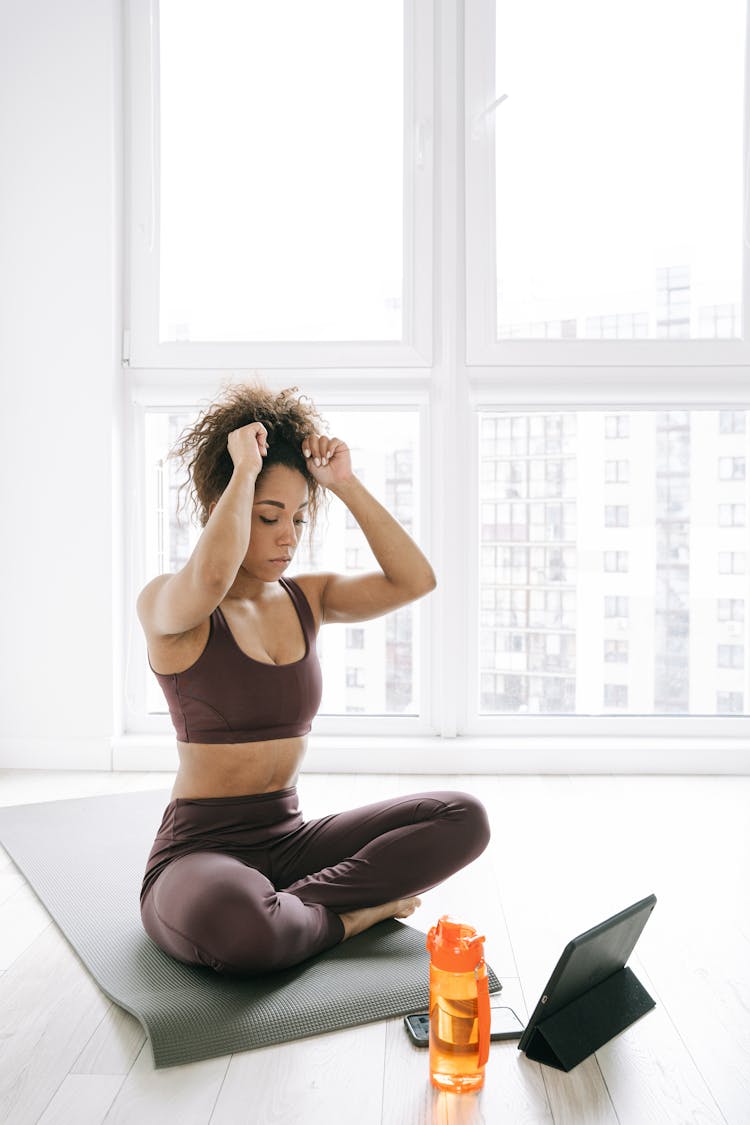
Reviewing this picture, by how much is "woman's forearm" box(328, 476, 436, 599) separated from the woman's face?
5.1 inches

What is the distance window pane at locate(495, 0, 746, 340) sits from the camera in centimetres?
308

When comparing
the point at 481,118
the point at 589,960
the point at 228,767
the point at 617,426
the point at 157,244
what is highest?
the point at 481,118

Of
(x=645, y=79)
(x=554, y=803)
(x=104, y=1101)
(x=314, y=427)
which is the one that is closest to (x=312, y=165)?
(x=645, y=79)

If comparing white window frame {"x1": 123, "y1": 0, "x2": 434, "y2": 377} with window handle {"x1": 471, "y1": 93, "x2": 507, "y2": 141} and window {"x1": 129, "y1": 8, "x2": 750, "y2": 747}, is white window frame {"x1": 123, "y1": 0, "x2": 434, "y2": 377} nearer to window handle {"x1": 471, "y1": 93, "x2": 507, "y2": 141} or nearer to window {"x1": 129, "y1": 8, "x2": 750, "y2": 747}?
window {"x1": 129, "y1": 8, "x2": 750, "y2": 747}

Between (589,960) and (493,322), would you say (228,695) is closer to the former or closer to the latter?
(589,960)

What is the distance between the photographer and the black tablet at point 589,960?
51.1 inches

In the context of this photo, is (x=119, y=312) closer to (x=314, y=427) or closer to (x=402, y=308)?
(x=402, y=308)

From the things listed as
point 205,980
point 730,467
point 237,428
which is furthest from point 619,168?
point 205,980

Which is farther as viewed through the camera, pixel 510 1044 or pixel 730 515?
pixel 730 515

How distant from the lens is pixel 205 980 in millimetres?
1534

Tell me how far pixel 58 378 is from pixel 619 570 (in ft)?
5.76

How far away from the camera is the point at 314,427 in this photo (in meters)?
1.84

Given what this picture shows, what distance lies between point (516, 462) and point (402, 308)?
1.89 feet

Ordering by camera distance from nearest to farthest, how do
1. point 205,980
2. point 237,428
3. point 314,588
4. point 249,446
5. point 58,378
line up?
point 205,980 → point 249,446 → point 237,428 → point 314,588 → point 58,378
